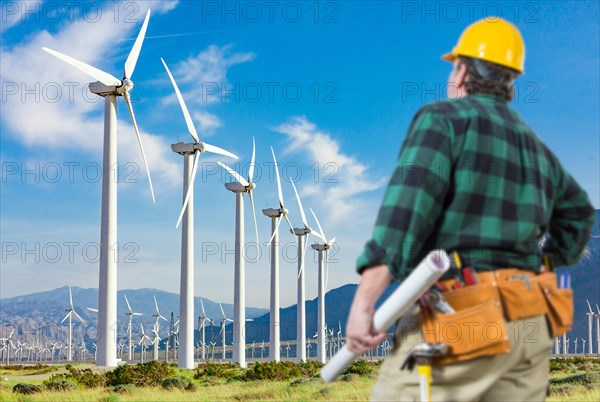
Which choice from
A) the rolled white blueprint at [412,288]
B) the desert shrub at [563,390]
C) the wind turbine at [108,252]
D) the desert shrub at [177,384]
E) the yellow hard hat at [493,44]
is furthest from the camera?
the wind turbine at [108,252]

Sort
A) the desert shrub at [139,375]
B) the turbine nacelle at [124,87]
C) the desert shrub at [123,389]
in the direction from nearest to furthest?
the desert shrub at [123,389], the desert shrub at [139,375], the turbine nacelle at [124,87]

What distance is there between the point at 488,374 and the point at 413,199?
1038 millimetres

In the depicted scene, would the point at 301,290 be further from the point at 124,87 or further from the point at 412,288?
the point at 412,288

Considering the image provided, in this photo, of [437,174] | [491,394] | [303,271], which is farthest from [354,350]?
[303,271]

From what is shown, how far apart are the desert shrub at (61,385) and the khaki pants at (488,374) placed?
24.9 meters

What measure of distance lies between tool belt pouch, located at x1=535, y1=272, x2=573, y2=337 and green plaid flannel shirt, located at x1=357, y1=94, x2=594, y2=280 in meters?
0.14

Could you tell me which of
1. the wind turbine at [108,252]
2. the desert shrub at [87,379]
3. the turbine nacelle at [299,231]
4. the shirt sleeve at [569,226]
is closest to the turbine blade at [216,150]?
the wind turbine at [108,252]

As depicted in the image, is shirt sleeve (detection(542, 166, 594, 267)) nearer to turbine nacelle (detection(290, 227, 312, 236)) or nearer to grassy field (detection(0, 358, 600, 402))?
grassy field (detection(0, 358, 600, 402))

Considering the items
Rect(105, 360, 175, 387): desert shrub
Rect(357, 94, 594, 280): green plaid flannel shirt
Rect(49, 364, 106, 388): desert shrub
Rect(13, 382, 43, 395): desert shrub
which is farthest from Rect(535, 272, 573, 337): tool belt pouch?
Rect(105, 360, 175, 387): desert shrub

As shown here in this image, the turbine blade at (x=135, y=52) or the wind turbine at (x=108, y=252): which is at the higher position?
the turbine blade at (x=135, y=52)

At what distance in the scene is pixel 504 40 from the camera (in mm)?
4957

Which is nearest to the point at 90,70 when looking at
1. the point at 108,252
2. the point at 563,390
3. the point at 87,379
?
the point at 108,252

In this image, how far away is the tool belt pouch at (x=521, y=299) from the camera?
4.45 m

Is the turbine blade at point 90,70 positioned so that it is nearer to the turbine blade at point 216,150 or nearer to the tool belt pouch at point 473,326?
the turbine blade at point 216,150
